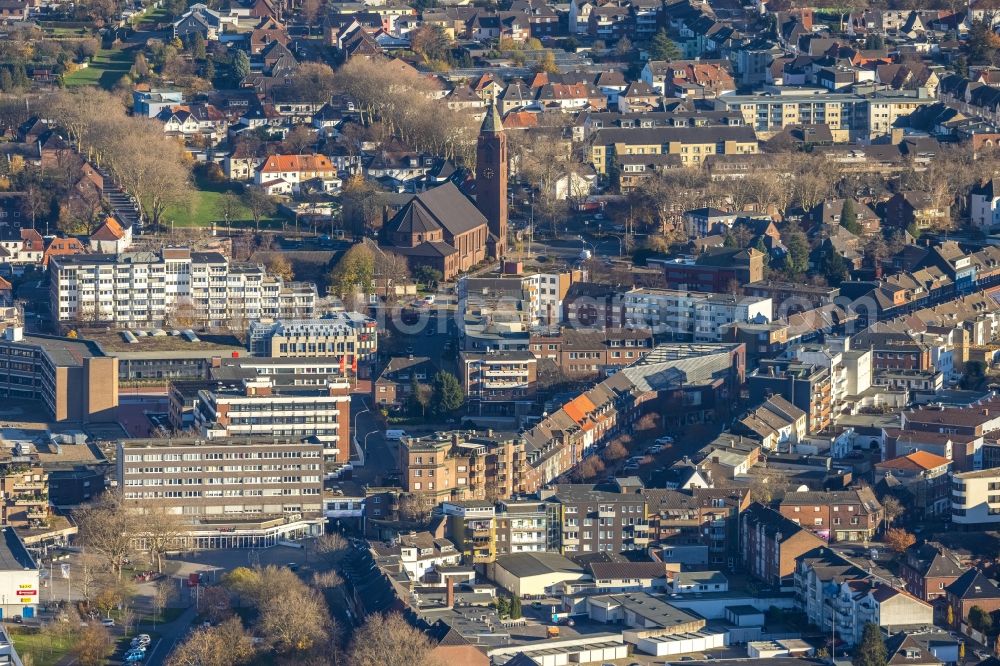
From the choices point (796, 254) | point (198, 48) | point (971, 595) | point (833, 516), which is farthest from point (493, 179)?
point (971, 595)

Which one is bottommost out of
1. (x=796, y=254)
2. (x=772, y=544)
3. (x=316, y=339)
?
(x=772, y=544)

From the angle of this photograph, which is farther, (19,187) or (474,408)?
(19,187)

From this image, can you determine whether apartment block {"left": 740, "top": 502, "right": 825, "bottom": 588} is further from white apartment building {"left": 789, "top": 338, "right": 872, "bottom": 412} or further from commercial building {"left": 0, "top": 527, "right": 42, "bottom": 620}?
commercial building {"left": 0, "top": 527, "right": 42, "bottom": 620}

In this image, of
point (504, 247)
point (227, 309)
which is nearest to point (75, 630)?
point (227, 309)

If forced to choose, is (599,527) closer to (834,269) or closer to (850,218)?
(834,269)

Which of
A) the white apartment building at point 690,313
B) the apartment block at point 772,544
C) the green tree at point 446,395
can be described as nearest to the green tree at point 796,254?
the white apartment building at point 690,313

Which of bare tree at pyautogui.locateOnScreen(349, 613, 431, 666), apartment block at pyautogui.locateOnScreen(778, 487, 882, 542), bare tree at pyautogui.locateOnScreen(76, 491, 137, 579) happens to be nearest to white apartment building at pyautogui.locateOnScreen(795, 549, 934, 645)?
apartment block at pyautogui.locateOnScreen(778, 487, 882, 542)

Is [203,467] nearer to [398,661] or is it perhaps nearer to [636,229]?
[398,661]
